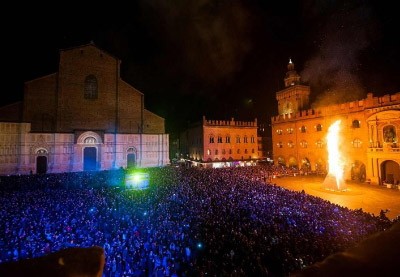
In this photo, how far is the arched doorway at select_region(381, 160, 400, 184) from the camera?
27344 millimetres

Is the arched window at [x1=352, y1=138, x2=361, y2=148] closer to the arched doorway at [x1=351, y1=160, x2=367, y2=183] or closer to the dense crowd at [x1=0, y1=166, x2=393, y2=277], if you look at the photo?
the arched doorway at [x1=351, y1=160, x2=367, y2=183]

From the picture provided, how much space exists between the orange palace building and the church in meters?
23.9

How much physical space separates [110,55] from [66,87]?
8.20 metres

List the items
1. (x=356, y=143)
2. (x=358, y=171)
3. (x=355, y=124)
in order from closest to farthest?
(x=358, y=171) < (x=356, y=143) < (x=355, y=124)

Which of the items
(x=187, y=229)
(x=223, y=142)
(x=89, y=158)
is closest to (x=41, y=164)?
(x=89, y=158)

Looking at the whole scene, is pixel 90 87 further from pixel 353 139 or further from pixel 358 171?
pixel 358 171

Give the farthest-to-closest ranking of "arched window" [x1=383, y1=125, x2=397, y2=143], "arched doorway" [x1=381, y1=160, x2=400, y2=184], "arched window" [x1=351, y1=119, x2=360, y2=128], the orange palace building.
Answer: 1. "arched window" [x1=351, y1=119, x2=360, y2=128]
2. the orange palace building
3. "arched window" [x1=383, y1=125, x2=397, y2=143]
4. "arched doorway" [x1=381, y1=160, x2=400, y2=184]

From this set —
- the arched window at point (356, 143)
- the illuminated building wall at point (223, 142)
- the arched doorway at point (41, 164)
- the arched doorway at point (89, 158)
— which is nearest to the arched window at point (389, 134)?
the arched window at point (356, 143)

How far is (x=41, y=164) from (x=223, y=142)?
102 feet

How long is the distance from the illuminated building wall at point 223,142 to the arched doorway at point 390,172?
22968 mm

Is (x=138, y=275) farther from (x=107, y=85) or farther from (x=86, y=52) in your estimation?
(x=86, y=52)

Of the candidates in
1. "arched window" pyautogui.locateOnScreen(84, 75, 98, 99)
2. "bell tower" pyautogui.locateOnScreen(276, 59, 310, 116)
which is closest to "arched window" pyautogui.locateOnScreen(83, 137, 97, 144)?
"arched window" pyautogui.locateOnScreen(84, 75, 98, 99)

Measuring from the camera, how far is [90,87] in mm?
33500

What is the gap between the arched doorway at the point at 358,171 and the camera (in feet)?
100
